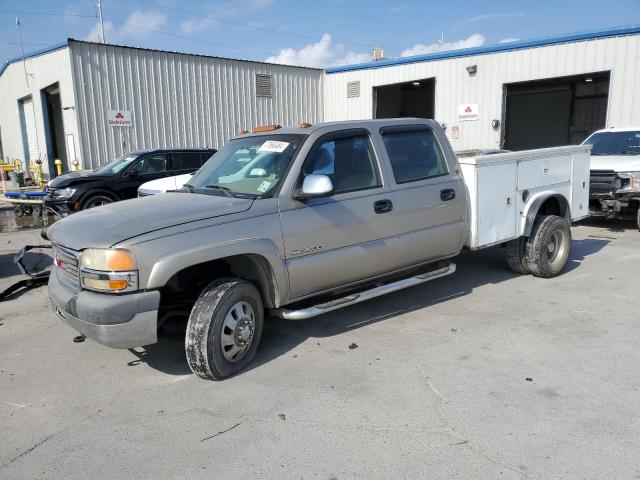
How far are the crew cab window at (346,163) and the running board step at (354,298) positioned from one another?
95 cm

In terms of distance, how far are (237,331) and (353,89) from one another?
18.8 meters

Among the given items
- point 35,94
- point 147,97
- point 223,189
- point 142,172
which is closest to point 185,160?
point 142,172

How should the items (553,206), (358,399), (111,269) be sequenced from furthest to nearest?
(553,206) < (358,399) < (111,269)

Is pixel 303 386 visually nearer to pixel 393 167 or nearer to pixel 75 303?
pixel 75 303

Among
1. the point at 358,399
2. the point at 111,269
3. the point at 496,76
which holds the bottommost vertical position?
the point at 358,399

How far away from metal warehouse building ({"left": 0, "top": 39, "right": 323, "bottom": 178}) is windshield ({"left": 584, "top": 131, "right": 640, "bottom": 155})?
42.7ft

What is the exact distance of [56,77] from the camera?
17094 mm

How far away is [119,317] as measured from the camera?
3.49 m

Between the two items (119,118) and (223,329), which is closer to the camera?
(223,329)

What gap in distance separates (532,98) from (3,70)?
2690cm

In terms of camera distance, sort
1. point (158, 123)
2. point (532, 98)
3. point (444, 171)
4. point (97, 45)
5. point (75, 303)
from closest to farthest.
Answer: point (75, 303) < point (444, 171) < point (97, 45) < point (158, 123) < point (532, 98)

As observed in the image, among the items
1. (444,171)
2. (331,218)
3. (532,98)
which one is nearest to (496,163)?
(444,171)

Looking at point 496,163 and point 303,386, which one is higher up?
point 496,163

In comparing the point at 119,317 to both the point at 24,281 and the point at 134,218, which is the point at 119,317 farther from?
the point at 24,281
